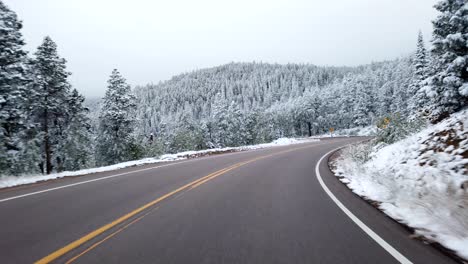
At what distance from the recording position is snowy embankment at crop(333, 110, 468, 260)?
4.81 meters

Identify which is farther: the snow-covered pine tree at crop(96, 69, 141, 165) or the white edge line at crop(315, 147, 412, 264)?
the snow-covered pine tree at crop(96, 69, 141, 165)

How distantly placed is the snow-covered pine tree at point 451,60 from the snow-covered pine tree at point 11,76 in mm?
23465

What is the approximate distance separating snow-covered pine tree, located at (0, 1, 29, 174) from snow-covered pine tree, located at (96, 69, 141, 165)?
16.0m

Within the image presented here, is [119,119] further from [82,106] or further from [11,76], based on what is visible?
[11,76]

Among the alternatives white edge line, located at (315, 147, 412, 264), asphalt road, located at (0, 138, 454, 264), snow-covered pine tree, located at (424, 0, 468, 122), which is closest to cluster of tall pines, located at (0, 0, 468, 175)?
snow-covered pine tree, located at (424, 0, 468, 122)

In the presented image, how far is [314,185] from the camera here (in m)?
9.77

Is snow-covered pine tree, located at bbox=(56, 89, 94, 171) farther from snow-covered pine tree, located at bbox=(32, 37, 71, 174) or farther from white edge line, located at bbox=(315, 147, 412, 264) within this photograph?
white edge line, located at bbox=(315, 147, 412, 264)

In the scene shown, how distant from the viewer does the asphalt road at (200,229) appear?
161 inches

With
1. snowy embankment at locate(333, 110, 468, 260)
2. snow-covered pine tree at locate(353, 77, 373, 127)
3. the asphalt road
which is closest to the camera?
the asphalt road

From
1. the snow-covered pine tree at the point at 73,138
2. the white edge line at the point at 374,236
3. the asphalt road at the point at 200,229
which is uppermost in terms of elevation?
the snow-covered pine tree at the point at 73,138

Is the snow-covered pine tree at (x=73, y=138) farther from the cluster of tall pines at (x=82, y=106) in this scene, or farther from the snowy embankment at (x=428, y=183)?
the snowy embankment at (x=428, y=183)

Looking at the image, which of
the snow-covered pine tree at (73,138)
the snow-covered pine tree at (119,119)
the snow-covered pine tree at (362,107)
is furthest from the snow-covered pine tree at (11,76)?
the snow-covered pine tree at (362,107)

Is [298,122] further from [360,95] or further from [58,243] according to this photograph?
[58,243]

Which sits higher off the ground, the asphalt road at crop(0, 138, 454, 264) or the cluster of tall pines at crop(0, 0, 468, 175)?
the cluster of tall pines at crop(0, 0, 468, 175)
